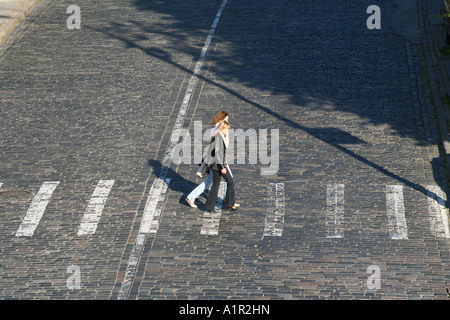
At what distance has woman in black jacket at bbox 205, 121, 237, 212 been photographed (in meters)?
12.9

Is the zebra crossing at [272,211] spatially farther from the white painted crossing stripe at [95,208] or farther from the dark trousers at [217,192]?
the dark trousers at [217,192]

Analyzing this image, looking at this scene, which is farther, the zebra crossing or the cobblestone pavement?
the zebra crossing

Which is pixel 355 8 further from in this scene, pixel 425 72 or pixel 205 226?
pixel 205 226

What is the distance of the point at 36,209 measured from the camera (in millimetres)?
13367

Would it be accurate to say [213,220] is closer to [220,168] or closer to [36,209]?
[220,168]

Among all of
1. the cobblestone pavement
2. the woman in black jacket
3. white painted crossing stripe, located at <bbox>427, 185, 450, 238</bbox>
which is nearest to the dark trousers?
the woman in black jacket

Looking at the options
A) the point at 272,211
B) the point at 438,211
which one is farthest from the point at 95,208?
the point at 438,211

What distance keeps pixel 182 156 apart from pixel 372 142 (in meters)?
3.75

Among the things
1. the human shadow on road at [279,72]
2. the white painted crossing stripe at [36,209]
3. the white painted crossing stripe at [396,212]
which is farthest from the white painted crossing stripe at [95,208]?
the white painted crossing stripe at [396,212]

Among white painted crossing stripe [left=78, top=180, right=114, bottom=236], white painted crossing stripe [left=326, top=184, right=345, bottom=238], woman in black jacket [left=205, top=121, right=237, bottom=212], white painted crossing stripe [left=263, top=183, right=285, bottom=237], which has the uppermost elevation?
woman in black jacket [left=205, top=121, right=237, bottom=212]

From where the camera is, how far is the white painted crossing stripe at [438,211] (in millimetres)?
12531

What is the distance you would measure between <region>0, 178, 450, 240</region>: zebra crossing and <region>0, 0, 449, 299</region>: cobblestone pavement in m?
0.04

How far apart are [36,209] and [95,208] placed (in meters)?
1.03

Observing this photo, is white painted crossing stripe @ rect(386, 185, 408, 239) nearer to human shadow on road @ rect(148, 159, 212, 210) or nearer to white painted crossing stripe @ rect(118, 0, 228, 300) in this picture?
human shadow on road @ rect(148, 159, 212, 210)
